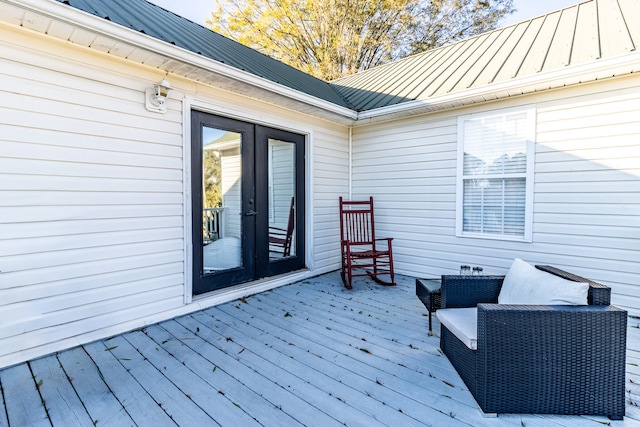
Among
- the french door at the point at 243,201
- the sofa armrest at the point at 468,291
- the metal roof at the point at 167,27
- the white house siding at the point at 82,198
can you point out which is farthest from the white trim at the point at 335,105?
the sofa armrest at the point at 468,291

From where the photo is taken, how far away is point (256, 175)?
Answer: 3934mm

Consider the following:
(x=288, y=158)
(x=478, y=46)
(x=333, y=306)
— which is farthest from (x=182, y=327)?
(x=478, y=46)

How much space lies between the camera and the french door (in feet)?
11.2

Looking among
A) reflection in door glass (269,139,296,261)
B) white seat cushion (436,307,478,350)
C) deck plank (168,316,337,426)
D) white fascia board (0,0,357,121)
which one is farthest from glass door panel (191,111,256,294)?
white seat cushion (436,307,478,350)

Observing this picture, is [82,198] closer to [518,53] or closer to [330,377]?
[330,377]

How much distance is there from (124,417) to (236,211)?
2344 mm

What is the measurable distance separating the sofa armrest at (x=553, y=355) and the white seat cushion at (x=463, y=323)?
9 centimetres

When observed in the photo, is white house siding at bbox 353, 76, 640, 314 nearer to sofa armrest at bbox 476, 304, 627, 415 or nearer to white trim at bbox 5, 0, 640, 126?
white trim at bbox 5, 0, 640, 126

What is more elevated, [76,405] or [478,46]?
[478,46]

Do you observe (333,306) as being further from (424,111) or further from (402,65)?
(402,65)

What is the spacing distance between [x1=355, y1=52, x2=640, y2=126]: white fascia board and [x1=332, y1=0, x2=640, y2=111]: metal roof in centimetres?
6

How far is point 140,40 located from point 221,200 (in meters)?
1.68

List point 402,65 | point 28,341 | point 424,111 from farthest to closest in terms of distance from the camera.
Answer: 1. point 402,65
2. point 424,111
3. point 28,341

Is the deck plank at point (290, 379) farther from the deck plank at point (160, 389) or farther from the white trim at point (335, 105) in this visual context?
the white trim at point (335, 105)
